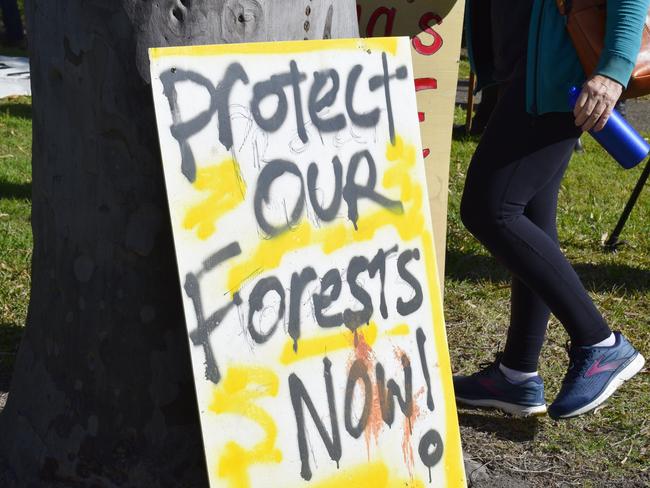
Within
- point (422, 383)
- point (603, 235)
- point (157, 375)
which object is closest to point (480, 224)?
point (422, 383)

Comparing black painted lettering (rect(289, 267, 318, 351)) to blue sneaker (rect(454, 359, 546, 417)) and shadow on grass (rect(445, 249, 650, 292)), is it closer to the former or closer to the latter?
blue sneaker (rect(454, 359, 546, 417))

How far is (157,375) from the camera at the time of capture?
7.77 feet

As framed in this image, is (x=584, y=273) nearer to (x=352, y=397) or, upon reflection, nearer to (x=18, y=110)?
(x=352, y=397)

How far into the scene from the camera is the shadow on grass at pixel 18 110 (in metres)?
7.43

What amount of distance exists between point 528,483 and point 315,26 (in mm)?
1462

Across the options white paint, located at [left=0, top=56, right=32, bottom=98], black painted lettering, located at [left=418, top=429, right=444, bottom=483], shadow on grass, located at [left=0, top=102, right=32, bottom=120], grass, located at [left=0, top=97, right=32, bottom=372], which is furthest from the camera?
white paint, located at [left=0, top=56, right=32, bottom=98]

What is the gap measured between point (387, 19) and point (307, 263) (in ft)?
4.03

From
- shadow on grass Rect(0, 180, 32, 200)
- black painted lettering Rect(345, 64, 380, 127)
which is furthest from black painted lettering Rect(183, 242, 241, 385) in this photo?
shadow on grass Rect(0, 180, 32, 200)

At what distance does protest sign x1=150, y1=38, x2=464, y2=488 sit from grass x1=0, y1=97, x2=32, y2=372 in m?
1.66

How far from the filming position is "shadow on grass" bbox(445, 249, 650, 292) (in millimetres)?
4480

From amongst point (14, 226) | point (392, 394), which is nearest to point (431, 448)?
point (392, 394)

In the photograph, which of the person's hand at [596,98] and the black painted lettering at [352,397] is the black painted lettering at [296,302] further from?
the person's hand at [596,98]

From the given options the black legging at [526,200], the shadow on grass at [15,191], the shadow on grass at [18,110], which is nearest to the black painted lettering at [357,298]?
the black legging at [526,200]

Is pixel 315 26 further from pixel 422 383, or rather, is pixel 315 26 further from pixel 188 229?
pixel 422 383
